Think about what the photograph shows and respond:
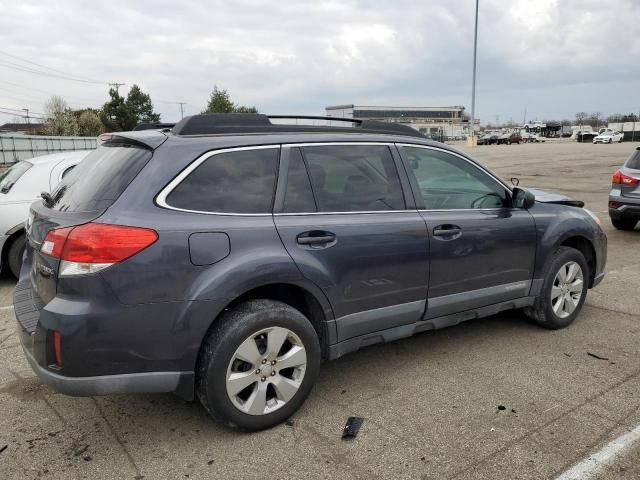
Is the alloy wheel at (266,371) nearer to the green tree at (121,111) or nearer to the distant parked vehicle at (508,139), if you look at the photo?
the distant parked vehicle at (508,139)

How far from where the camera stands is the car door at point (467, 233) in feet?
12.6

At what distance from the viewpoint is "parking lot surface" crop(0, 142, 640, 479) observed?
9.21ft

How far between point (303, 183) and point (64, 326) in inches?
60.4

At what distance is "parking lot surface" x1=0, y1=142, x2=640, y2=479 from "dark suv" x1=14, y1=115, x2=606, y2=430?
0.98 ft

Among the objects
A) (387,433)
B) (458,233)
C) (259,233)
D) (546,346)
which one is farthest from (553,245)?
(259,233)

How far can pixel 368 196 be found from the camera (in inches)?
142

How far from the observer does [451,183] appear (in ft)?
13.6

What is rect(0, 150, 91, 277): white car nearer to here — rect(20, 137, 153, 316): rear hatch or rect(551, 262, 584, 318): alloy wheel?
rect(20, 137, 153, 316): rear hatch

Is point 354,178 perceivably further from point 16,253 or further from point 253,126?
point 16,253

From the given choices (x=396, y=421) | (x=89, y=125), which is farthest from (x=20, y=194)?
(x=89, y=125)

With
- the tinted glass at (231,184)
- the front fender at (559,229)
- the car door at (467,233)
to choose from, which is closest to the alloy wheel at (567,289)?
the front fender at (559,229)

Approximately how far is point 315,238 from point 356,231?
12.2 inches

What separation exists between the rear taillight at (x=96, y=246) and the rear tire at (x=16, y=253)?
407 cm

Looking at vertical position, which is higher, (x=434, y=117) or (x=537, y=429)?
(x=434, y=117)
